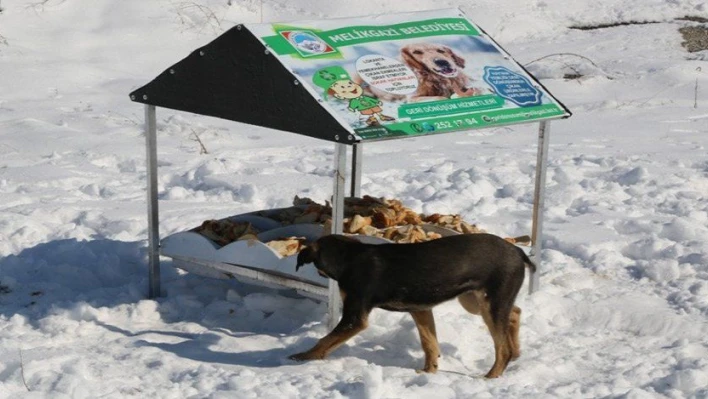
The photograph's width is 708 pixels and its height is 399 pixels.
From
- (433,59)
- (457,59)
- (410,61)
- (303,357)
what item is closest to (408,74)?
(410,61)

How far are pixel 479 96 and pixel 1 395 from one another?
8.62 feet

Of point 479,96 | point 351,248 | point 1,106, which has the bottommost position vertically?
point 1,106

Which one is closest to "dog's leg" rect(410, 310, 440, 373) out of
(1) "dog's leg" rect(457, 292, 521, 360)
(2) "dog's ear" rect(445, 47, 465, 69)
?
(1) "dog's leg" rect(457, 292, 521, 360)

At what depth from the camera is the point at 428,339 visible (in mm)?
5559

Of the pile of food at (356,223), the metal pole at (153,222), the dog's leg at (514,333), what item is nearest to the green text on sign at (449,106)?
the pile of food at (356,223)

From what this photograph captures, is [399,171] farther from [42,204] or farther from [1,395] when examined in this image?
[1,395]

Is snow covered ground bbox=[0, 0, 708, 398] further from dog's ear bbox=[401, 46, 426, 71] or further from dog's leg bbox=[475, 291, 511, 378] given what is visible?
dog's ear bbox=[401, 46, 426, 71]

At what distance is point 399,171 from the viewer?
29.8 feet

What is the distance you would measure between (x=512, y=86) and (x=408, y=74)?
61cm

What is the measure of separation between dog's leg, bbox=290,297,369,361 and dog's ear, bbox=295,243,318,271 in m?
0.26

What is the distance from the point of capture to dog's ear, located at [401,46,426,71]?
6.21 meters

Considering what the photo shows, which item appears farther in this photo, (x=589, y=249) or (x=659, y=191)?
(x=659, y=191)

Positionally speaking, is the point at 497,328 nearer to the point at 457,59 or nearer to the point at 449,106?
the point at 449,106

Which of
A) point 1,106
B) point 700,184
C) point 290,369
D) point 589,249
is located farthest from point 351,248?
point 1,106
